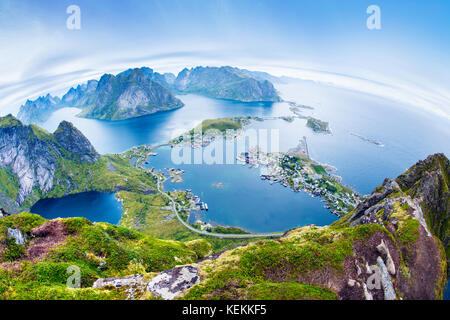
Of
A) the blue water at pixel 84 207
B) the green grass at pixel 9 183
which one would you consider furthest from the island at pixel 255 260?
the green grass at pixel 9 183

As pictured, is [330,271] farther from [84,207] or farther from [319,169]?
[84,207]

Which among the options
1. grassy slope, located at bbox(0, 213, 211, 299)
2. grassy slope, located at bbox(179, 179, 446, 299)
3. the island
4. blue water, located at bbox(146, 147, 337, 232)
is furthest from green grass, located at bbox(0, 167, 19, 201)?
grassy slope, located at bbox(179, 179, 446, 299)

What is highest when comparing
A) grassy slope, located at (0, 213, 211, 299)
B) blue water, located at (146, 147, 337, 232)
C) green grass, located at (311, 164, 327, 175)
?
grassy slope, located at (0, 213, 211, 299)

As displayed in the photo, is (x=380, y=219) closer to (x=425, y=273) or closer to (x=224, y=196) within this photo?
(x=425, y=273)

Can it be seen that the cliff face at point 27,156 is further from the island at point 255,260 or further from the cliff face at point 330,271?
the cliff face at point 330,271

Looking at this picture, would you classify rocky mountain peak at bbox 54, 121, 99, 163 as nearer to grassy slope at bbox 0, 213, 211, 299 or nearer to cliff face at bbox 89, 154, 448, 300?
grassy slope at bbox 0, 213, 211, 299
